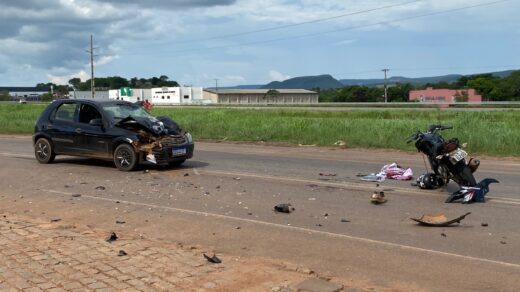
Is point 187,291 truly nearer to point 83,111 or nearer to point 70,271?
point 70,271

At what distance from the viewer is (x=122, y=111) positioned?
13.5 m

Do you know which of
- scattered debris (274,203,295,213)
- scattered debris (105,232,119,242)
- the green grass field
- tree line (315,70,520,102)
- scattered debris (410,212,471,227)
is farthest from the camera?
tree line (315,70,520,102)

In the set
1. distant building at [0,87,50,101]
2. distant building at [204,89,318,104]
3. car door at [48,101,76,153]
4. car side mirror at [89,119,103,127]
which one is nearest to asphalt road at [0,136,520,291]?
car door at [48,101,76,153]

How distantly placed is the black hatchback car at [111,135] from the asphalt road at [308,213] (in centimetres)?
40

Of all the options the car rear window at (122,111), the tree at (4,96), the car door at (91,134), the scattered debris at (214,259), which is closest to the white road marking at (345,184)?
the car rear window at (122,111)

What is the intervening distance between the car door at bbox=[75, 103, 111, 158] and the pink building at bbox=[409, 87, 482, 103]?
64942 mm

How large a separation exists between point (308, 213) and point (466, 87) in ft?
306

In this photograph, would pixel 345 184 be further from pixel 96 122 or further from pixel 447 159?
pixel 96 122

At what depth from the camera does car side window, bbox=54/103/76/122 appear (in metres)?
14.0

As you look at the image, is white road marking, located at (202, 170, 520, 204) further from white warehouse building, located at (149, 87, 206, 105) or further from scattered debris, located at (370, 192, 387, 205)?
white warehouse building, located at (149, 87, 206, 105)

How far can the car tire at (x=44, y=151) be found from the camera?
14.3 metres

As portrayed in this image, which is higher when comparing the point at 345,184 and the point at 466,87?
the point at 466,87

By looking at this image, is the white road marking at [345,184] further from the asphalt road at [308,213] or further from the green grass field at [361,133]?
the green grass field at [361,133]

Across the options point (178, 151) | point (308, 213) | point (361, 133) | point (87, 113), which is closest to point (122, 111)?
point (87, 113)
